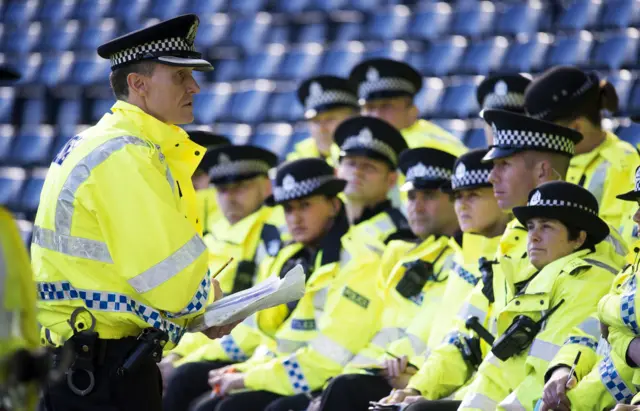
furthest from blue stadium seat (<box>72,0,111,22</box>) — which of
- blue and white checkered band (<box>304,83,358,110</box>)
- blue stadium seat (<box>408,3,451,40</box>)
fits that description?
blue and white checkered band (<box>304,83,358,110</box>)

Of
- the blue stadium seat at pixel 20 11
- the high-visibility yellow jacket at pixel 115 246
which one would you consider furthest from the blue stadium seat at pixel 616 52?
the blue stadium seat at pixel 20 11

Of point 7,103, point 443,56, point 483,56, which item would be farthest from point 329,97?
point 7,103

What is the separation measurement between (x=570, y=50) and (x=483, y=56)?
0.79 metres

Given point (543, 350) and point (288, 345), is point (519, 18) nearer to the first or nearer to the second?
point (288, 345)

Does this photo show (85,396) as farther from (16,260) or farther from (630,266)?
(630,266)

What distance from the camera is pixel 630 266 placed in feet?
13.9

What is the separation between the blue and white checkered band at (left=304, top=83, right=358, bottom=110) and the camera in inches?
306

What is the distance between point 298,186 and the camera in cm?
618

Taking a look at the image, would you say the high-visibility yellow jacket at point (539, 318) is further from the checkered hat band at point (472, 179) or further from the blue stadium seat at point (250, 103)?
the blue stadium seat at point (250, 103)

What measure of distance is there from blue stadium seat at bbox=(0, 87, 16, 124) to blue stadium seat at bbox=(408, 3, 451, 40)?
3963 mm

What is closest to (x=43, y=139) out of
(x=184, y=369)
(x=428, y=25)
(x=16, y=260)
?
(x=428, y=25)

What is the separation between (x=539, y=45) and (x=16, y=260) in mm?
7062

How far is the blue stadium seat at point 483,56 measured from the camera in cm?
930

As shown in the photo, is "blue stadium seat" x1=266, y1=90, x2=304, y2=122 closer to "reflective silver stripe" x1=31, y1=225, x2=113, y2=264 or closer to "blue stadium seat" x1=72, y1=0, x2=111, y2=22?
"blue stadium seat" x1=72, y1=0, x2=111, y2=22
